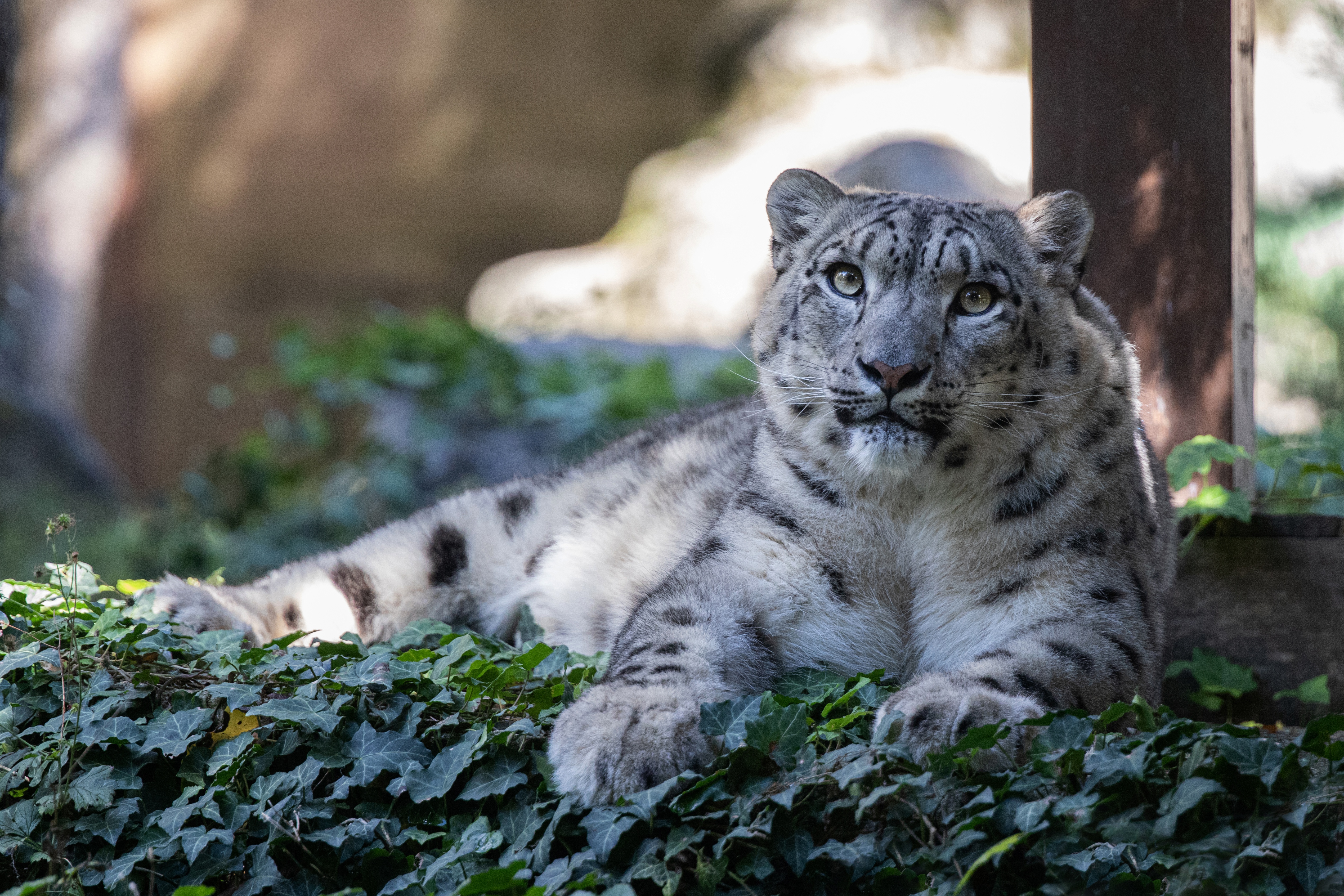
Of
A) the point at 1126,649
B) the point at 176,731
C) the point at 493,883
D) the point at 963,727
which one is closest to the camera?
the point at 493,883

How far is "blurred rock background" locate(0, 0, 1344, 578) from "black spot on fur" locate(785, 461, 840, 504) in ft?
16.2

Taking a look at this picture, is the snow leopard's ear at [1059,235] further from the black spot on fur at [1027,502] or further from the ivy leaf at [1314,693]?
the ivy leaf at [1314,693]

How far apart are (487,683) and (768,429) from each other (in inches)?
42.6

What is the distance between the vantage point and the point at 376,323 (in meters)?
9.95

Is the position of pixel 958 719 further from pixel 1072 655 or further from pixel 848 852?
pixel 1072 655

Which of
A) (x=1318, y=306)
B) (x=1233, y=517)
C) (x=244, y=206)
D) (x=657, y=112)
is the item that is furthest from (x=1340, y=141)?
(x=244, y=206)

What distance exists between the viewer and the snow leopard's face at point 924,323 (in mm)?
2988

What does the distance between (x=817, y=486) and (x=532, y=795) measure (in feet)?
3.74

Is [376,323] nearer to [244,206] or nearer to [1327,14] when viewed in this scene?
[244,206]

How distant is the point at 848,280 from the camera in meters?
3.29

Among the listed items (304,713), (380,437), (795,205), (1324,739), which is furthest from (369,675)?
(380,437)

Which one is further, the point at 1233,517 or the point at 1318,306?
the point at 1318,306

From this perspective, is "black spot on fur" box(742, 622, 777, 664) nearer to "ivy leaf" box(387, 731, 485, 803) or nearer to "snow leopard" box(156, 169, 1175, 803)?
"snow leopard" box(156, 169, 1175, 803)

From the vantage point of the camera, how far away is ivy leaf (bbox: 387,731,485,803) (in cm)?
267
